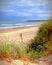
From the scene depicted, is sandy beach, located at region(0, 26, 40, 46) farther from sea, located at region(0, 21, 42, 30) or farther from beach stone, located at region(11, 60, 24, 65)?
beach stone, located at region(11, 60, 24, 65)

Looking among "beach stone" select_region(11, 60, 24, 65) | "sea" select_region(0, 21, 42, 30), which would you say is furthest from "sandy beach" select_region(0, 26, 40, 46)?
"beach stone" select_region(11, 60, 24, 65)

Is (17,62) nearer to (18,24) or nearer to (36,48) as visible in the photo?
(36,48)

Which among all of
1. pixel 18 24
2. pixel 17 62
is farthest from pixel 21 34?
pixel 17 62

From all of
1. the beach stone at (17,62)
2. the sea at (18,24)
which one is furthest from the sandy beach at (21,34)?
the beach stone at (17,62)

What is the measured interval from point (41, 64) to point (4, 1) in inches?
26.1

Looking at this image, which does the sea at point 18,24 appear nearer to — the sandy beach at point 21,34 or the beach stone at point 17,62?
the sandy beach at point 21,34

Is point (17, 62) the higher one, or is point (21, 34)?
point (21, 34)

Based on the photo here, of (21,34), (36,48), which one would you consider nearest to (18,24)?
(21,34)

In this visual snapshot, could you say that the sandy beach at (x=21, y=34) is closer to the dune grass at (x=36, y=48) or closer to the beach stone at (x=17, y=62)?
the dune grass at (x=36, y=48)

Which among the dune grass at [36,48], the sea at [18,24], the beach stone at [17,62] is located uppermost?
the sea at [18,24]

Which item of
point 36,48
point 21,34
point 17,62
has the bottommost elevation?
point 17,62

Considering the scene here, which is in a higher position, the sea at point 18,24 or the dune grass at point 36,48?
the sea at point 18,24

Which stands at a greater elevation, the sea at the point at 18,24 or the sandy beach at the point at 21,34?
the sea at the point at 18,24

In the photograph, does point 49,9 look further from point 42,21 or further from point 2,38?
point 2,38
